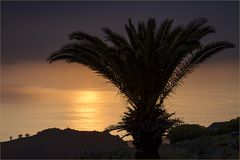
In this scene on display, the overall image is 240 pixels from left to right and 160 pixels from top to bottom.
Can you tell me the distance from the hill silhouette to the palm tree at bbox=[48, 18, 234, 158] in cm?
1315

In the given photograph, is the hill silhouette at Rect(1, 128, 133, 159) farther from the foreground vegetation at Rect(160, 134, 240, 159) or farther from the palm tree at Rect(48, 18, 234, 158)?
the palm tree at Rect(48, 18, 234, 158)

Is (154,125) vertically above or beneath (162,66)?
beneath

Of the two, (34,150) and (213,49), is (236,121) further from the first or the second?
(213,49)

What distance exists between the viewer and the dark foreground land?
95.8ft

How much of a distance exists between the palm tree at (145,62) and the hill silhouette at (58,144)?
13151mm

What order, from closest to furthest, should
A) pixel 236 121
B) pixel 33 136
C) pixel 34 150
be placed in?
1. pixel 34 150
2. pixel 33 136
3. pixel 236 121

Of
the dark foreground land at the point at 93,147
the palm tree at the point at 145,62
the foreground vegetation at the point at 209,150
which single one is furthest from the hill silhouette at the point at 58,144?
the palm tree at the point at 145,62

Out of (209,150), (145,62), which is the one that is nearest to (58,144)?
(209,150)

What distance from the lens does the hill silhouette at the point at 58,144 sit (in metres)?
38.1

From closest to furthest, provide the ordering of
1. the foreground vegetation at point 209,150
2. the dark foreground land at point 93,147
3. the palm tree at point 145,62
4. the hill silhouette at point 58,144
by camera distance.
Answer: the palm tree at point 145,62 < the foreground vegetation at point 209,150 < the dark foreground land at point 93,147 < the hill silhouette at point 58,144

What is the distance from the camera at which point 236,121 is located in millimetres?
49156

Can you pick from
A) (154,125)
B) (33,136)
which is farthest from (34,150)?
(154,125)

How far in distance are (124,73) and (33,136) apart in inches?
884

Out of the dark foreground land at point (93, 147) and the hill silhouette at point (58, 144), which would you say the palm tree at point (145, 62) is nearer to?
the dark foreground land at point (93, 147)
